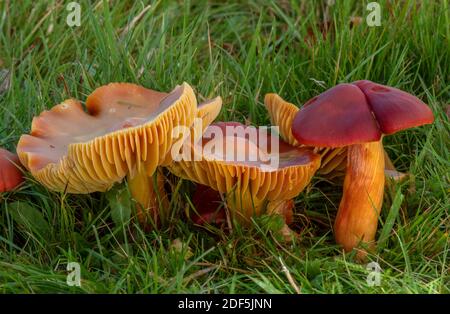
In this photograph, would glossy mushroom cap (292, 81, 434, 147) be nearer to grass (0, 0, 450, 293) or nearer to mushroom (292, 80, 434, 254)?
mushroom (292, 80, 434, 254)

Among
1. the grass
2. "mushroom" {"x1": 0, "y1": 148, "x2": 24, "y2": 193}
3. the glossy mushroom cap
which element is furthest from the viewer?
"mushroom" {"x1": 0, "y1": 148, "x2": 24, "y2": 193}

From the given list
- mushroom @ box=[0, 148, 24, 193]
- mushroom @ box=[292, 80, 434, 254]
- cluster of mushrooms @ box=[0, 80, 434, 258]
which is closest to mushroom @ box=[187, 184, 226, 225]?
cluster of mushrooms @ box=[0, 80, 434, 258]

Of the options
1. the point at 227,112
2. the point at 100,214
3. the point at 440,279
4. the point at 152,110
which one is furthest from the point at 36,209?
the point at 440,279

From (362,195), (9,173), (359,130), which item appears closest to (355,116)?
(359,130)

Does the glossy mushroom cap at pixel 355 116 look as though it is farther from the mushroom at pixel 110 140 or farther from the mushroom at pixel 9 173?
the mushroom at pixel 9 173

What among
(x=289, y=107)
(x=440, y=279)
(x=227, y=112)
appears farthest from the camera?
(x=227, y=112)

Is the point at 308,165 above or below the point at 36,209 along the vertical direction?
above
